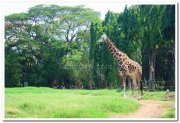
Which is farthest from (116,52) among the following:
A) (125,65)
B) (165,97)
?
(165,97)

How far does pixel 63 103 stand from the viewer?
963 centimetres

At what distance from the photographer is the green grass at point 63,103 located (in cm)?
946

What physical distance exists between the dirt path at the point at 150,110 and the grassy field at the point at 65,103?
0.29ft

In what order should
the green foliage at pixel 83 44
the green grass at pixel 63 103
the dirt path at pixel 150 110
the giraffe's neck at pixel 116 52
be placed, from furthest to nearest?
the giraffe's neck at pixel 116 52 → the green foliage at pixel 83 44 → the dirt path at pixel 150 110 → the green grass at pixel 63 103

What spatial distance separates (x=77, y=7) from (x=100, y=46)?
0.74 m

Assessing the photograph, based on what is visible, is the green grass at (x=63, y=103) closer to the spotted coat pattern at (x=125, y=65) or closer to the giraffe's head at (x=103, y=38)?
the spotted coat pattern at (x=125, y=65)

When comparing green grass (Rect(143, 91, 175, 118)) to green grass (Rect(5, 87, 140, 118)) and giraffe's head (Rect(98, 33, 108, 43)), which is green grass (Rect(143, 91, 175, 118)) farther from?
giraffe's head (Rect(98, 33, 108, 43))

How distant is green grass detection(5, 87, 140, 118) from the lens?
9459 mm

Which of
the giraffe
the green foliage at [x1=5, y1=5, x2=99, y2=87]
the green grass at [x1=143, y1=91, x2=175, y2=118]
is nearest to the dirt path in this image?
the green grass at [x1=143, y1=91, x2=175, y2=118]

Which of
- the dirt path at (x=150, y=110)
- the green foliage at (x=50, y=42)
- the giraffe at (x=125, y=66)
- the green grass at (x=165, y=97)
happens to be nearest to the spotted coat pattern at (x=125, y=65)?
the giraffe at (x=125, y=66)

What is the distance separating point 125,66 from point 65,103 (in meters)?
1.22

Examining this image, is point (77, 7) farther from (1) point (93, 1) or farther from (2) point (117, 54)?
(2) point (117, 54)

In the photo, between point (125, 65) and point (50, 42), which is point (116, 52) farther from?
point (50, 42)

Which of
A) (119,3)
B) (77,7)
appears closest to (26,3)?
(77,7)
